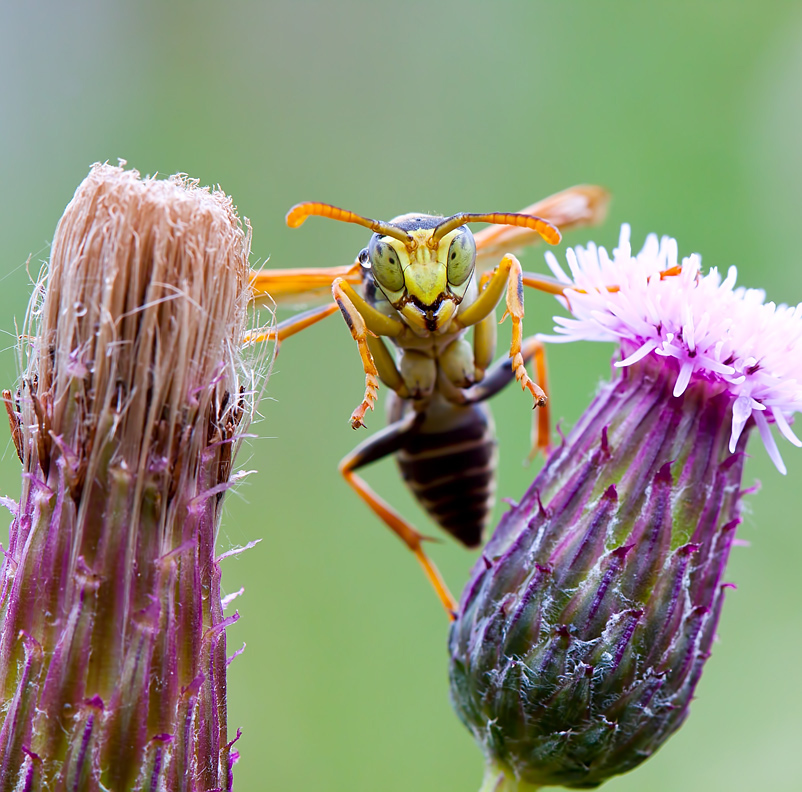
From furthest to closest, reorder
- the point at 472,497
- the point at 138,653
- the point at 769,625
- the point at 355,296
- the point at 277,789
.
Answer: the point at 769,625, the point at 277,789, the point at 472,497, the point at 355,296, the point at 138,653

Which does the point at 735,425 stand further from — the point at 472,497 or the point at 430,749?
the point at 430,749

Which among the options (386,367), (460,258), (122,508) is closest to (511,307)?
(460,258)

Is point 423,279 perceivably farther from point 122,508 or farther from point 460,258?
point 122,508

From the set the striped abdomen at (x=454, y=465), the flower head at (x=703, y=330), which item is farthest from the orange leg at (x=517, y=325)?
the striped abdomen at (x=454, y=465)

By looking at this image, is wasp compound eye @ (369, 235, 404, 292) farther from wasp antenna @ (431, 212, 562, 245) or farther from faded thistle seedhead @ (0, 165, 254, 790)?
faded thistle seedhead @ (0, 165, 254, 790)

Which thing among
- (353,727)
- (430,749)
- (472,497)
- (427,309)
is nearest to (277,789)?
(353,727)

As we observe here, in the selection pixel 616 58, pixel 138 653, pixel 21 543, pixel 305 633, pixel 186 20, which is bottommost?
pixel 138 653

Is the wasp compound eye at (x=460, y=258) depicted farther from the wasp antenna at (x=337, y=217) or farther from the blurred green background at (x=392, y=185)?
the blurred green background at (x=392, y=185)
